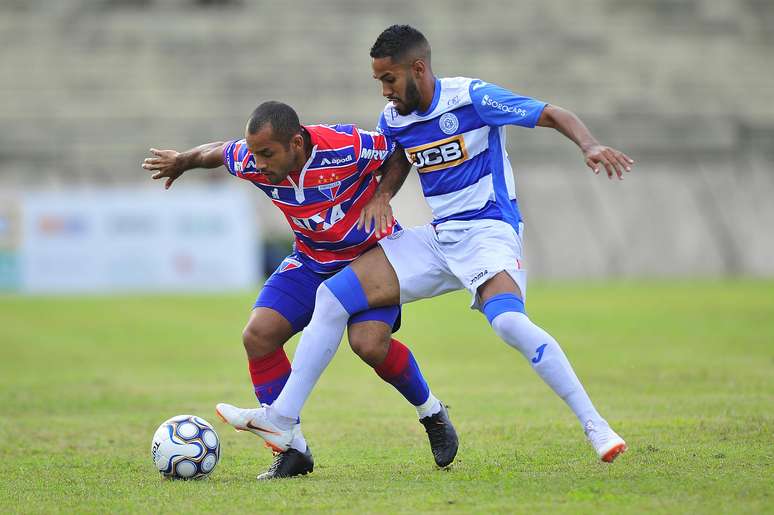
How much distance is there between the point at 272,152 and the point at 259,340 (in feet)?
3.89

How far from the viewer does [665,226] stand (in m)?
33.4

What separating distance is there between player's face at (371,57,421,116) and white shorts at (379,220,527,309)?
0.83 meters

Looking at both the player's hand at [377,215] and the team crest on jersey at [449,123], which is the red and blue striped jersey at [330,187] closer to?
the player's hand at [377,215]

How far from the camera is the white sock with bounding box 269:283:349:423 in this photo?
277 inches

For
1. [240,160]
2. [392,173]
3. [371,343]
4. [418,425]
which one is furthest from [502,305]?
[418,425]

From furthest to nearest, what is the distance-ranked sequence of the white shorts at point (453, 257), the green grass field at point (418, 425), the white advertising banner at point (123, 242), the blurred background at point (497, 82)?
the blurred background at point (497, 82) → the white advertising banner at point (123, 242) → the white shorts at point (453, 257) → the green grass field at point (418, 425)

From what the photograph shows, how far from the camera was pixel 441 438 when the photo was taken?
23.7ft

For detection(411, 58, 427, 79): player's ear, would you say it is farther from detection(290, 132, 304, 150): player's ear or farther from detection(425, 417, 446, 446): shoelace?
detection(425, 417, 446, 446): shoelace

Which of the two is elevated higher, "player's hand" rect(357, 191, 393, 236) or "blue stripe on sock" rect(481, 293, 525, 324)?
"player's hand" rect(357, 191, 393, 236)

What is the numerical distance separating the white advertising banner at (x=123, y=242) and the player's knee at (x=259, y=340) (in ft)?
65.1

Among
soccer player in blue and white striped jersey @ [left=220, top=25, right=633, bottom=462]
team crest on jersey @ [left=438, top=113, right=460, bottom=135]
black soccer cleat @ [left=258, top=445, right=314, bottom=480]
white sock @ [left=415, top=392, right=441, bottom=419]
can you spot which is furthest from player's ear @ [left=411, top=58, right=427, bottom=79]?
black soccer cleat @ [left=258, top=445, right=314, bottom=480]

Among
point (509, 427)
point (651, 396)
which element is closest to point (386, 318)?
point (509, 427)

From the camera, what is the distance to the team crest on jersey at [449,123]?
23.4 feet

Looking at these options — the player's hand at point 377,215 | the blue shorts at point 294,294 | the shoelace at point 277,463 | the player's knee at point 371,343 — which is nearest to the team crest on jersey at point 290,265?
the blue shorts at point 294,294
